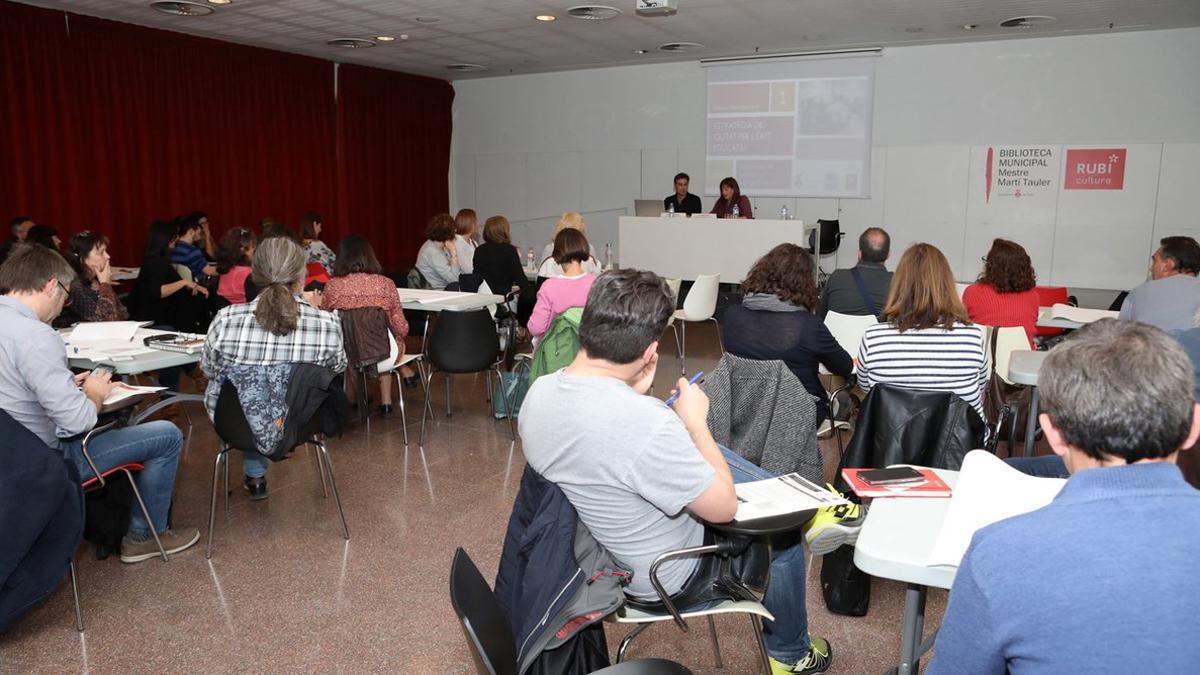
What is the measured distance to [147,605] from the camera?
2963 mm

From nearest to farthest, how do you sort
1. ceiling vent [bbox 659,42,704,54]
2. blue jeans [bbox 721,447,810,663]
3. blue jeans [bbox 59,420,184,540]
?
blue jeans [bbox 721,447,810,663], blue jeans [bbox 59,420,184,540], ceiling vent [bbox 659,42,704,54]

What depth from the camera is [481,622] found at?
1.49 m

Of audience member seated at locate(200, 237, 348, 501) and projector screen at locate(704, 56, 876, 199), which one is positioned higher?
projector screen at locate(704, 56, 876, 199)

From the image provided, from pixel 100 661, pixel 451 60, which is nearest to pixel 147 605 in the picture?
pixel 100 661

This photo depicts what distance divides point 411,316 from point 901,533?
196 inches

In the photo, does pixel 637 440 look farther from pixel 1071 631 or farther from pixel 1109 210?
pixel 1109 210

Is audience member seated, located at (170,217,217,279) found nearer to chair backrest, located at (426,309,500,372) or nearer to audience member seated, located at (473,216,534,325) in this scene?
audience member seated, located at (473,216,534,325)

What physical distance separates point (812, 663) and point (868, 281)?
2577 mm

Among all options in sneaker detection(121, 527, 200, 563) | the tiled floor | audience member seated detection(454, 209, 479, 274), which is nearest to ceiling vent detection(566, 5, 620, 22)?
audience member seated detection(454, 209, 479, 274)

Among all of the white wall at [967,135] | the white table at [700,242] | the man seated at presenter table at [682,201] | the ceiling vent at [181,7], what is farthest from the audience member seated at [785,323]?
the white wall at [967,135]

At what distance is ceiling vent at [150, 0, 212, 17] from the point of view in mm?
7148

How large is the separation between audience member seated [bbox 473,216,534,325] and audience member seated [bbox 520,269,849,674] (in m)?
4.34

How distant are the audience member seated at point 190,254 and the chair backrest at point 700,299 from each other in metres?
3.67

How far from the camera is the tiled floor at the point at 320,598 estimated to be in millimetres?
2623
